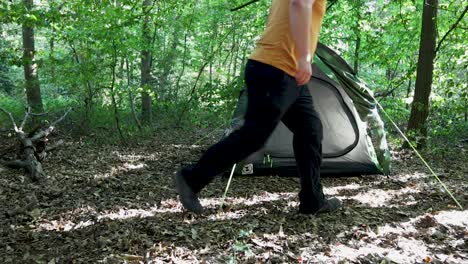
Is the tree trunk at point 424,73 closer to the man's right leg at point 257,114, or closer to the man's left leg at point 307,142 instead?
the man's left leg at point 307,142

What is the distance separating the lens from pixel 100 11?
6957mm

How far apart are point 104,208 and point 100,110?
721 centimetres

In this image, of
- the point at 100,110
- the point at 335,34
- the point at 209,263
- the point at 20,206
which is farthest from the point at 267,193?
the point at 335,34

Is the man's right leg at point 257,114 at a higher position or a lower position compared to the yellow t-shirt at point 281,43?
lower

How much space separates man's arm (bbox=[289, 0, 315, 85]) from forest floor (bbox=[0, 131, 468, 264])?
1191mm

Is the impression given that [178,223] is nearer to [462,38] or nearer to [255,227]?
[255,227]

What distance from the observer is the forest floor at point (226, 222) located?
2.44 m

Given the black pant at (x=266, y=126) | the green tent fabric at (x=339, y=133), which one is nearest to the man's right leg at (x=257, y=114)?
the black pant at (x=266, y=126)

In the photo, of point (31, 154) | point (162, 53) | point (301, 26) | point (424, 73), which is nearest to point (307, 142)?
point (301, 26)

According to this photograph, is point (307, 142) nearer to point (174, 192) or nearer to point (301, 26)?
point (301, 26)

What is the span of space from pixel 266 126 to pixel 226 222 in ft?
2.88

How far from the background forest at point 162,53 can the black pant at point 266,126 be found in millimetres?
3446

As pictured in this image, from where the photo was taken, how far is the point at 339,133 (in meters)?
5.08

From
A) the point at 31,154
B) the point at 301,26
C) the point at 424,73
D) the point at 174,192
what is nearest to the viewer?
the point at 301,26
